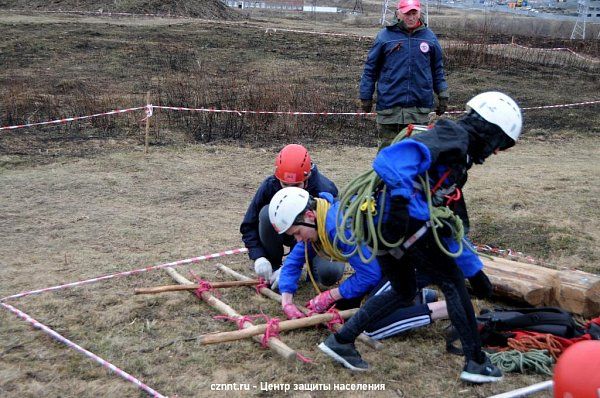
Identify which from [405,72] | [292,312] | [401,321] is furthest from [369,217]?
[405,72]

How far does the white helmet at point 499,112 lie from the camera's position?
3.30 metres

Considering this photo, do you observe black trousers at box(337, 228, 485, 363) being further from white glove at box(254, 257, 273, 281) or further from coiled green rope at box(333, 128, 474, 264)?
white glove at box(254, 257, 273, 281)

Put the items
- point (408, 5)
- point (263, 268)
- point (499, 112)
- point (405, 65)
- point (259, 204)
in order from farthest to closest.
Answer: point (405, 65) < point (408, 5) < point (259, 204) < point (263, 268) < point (499, 112)

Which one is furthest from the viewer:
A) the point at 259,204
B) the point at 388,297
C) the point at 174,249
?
the point at 174,249

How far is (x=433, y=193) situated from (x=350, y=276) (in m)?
1.17

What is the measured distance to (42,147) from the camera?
9.84 m

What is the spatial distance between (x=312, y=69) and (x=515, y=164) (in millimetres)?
9059

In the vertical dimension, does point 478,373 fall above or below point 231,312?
above

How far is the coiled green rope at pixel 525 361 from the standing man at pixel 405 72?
2973 mm

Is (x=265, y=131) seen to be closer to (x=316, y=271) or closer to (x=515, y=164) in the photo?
(x=515, y=164)

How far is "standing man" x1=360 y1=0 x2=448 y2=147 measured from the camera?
619cm

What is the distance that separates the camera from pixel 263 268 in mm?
4824

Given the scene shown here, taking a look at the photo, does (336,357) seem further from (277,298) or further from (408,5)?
(408,5)

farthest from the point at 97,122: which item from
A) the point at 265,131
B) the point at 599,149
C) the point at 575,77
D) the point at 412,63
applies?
the point at 575,77
